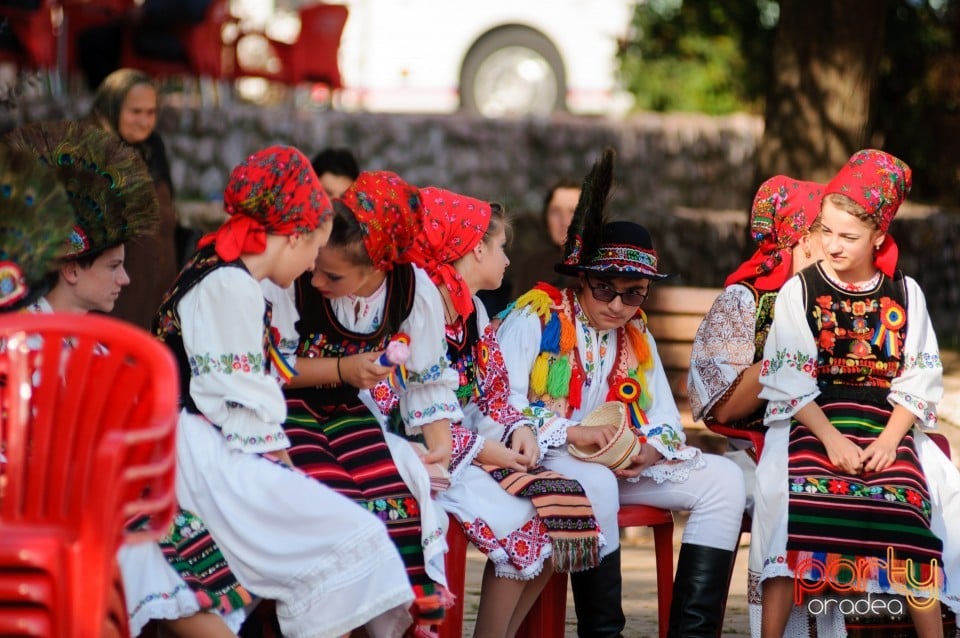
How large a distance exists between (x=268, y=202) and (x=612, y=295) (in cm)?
134

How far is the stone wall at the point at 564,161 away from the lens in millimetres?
9562

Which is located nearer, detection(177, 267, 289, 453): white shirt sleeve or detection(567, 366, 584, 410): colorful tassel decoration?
detection(177, 267, 289, 453): white shirt sleeve

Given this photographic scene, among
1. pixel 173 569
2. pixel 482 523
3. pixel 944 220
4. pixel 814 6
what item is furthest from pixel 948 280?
pixel 173 569

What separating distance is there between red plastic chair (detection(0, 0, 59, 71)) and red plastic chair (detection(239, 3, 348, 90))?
1.55m

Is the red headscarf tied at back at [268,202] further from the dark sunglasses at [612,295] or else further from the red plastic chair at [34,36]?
the red plastic chair at [34,36]

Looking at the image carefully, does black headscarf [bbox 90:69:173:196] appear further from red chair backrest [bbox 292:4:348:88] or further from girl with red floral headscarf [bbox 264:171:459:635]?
red chair backrest [bbox 292:4:348:88]

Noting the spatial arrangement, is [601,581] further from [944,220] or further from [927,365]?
[944,220]

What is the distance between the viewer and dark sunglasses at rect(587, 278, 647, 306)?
15.0ft

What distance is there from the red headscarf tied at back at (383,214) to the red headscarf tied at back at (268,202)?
232mm

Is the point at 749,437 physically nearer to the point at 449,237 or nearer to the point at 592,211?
the point at 592,211

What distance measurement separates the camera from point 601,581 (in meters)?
4.30

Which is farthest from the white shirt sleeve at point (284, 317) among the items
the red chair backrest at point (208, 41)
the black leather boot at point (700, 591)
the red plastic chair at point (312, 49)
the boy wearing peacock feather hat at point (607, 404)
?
the red plastic chair at point (312, 49)

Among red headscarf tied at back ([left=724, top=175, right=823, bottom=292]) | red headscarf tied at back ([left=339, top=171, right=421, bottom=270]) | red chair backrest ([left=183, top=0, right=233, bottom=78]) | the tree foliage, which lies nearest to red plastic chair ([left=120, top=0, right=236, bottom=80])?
red chair backrest ([left=183, top=0, right=233, bottom=78])

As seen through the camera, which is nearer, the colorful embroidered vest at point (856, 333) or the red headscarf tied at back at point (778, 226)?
the colorful embroidered vest at point (856, 333)
